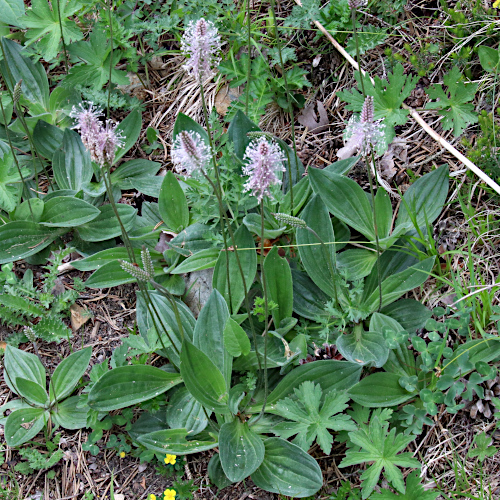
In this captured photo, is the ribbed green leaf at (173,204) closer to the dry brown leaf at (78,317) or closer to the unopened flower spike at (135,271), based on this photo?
the dry brown leaf at (78,317)

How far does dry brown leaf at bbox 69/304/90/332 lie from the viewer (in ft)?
10.5

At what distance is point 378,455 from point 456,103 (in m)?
1.94

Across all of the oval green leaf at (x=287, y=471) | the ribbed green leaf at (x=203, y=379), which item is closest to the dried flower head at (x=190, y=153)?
the ribbed green leaf at (x=203, y=379)

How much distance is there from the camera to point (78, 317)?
3199 millimetres

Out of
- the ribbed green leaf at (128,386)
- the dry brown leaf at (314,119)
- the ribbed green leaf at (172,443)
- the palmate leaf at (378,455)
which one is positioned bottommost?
the ribbed green leaf at (172,443)

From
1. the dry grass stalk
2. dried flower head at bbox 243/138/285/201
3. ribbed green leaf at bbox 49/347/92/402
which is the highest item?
dried flower head at bbox 243/138/285/201

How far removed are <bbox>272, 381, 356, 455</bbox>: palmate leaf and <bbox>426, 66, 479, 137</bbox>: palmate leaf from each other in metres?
1.59

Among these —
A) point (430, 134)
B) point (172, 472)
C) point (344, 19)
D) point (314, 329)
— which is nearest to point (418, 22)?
point (344, 19)

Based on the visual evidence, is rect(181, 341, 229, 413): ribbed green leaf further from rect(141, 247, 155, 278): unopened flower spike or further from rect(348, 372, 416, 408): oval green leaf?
rect(348, 372, 416, 408): oval green leaf

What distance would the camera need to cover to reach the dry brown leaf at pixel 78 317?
3.19 m

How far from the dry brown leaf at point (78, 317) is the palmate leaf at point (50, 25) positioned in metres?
1.74

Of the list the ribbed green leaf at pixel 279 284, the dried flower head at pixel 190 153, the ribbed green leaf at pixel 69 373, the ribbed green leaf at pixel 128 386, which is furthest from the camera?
the ribbed green leaf at pixel 69 373

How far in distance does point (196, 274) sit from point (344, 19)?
6.20 ft

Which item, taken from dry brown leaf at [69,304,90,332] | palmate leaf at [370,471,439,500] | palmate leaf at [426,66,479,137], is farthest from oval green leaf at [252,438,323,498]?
palmate leaf at [426,66,479,137]
